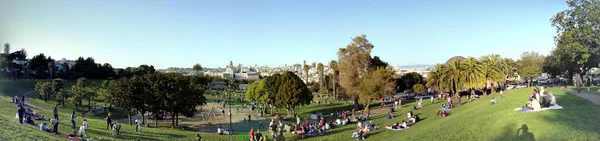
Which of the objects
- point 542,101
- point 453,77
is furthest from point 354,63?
point 542,101

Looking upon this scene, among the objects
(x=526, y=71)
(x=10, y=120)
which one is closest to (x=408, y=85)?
(x=526, y=71)

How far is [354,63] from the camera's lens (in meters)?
44.4

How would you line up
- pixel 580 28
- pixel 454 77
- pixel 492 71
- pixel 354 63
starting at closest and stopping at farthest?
pixel 580 28 → pixel 492 71 → pixel 454 77 → pixel 354 63

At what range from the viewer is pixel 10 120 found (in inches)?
719

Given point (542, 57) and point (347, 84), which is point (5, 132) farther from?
point (542, 57)

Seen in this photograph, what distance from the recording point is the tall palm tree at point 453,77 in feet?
113

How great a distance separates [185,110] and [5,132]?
1928 centimetres

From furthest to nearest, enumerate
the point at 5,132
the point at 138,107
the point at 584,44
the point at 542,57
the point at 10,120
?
the point at 542,57, the point at 138,107, the point at 584,44, the point at 10,120, the point at 5,132

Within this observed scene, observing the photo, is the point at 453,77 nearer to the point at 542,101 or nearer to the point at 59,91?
the point at 542,101

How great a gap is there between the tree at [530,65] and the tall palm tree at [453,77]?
21713 millimetres

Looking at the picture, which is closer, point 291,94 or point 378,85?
point 378,85

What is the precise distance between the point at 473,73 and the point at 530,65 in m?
32.2

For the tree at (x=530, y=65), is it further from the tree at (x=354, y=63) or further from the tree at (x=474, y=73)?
the tree at (x=354, y=63)

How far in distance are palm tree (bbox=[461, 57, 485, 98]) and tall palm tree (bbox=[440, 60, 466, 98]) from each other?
1.47 feet
